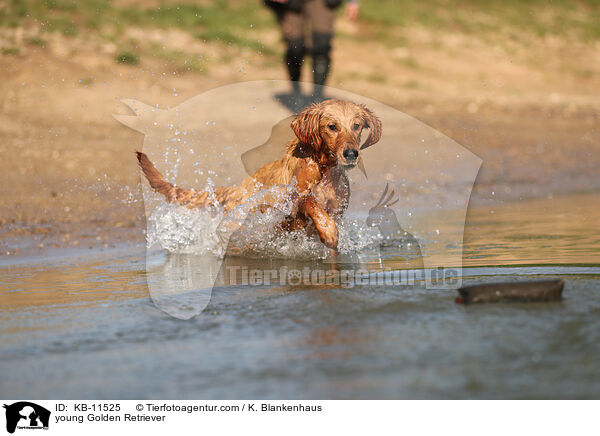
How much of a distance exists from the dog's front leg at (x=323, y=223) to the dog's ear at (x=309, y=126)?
416 mm

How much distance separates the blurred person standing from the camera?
941cm

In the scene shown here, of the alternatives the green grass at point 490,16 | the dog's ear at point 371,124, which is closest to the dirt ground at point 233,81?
the green grass at point 490,16

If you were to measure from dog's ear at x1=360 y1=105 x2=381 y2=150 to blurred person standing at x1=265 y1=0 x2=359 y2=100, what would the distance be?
4.26 metres

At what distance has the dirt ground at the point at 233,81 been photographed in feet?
24.0

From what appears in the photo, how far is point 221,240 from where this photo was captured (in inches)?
218

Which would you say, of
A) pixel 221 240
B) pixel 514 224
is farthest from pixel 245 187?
pixel 514 224

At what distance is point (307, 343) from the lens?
115 inches

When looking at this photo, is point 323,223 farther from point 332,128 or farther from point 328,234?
point 332,128

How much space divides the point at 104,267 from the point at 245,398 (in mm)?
2827

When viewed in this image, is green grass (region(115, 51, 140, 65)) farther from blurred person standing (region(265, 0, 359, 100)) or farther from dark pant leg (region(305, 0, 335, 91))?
dark pant leg (region(305, 0, 335, 91))

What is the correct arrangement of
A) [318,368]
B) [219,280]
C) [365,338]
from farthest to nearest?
[219,280] → [365,338] → [318,368]

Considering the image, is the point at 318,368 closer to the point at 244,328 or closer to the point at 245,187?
the point at 244,328
